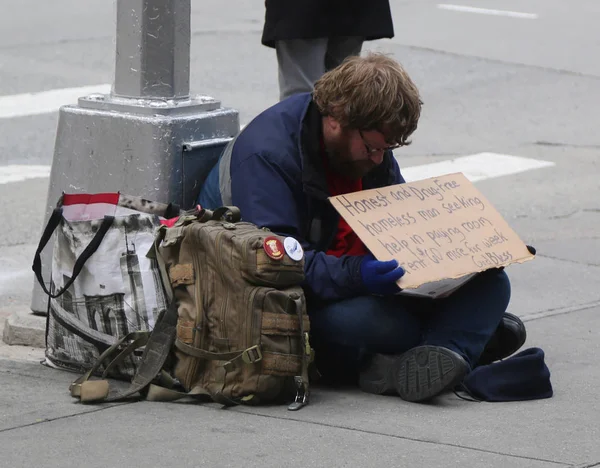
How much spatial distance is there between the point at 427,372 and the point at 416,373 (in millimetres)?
48

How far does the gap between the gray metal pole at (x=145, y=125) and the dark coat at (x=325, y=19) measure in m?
0.81

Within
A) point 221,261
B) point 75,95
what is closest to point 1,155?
point 75,95

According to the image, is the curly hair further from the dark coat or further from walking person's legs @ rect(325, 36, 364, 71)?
walking person's legs @ rect(325, 36, 364, 71)

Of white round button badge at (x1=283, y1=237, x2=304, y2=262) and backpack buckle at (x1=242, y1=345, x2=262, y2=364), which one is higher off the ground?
white round button badge at (x1=283, y1=237, x2=304, y2=262)

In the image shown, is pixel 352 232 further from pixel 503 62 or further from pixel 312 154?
pixel 503 62

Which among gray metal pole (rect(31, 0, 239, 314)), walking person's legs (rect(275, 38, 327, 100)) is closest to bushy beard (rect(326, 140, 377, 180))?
gray metal pole (rect(31, 0, 239, 314))

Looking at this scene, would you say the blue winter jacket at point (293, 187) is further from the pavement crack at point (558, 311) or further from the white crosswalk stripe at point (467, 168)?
the white crosswalk stripe at point (467, 168)

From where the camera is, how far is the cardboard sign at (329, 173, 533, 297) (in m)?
4.09

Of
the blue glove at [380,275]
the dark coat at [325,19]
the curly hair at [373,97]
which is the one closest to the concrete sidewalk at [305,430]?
the blue glove at [380,275]

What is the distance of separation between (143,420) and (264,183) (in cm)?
84

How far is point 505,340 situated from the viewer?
14.6 ft

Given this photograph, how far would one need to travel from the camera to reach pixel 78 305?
13.9ft

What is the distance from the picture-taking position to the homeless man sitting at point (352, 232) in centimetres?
402

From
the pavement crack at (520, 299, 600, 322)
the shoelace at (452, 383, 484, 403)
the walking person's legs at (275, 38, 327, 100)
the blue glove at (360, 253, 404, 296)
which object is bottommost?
the pavement crack at (520, 299, 600, 322)
